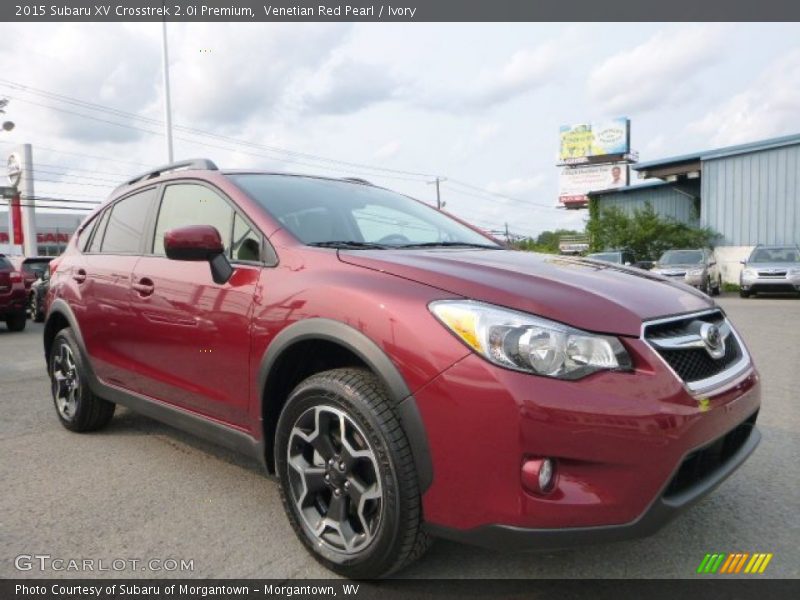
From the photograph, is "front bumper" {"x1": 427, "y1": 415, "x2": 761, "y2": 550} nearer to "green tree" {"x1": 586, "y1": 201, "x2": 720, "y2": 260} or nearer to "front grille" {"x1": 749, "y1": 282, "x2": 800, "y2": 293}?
"front grille" {"x1": 749, "y1": 282, "x2": 800, "y2": 293}

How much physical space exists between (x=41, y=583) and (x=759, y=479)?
3264 millimetres

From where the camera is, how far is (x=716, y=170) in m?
25.0

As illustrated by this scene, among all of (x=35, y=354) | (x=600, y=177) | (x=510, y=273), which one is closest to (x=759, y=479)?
(x=510, y=273)

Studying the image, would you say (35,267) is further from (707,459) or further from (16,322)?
(707,459)

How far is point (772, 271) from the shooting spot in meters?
17.2

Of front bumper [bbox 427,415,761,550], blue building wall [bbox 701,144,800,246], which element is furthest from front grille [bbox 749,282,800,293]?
front bumper [bbox 427,415,761,550]

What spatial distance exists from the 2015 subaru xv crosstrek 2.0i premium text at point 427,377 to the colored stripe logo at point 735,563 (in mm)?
408

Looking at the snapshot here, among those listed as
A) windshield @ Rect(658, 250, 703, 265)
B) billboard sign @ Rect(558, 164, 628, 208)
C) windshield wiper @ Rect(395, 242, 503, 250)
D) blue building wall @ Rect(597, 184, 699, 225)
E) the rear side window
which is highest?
billboard sign @ Rect(558, 164, 628, 208)

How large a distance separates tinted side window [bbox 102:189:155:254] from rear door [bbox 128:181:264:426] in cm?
24

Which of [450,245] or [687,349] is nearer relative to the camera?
[687,349]

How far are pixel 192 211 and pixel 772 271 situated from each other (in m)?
17.8

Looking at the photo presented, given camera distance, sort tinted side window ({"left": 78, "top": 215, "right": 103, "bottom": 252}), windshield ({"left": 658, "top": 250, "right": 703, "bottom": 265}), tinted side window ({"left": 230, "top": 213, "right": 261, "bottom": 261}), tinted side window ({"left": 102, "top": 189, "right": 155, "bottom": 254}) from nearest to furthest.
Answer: tinted side window ({"left": 230, "top": 213, "right": 261, "bottom": 261}), tinted side window ({"left": 102, "top": 189, "right": 155, "bottom": 254}), tinted side window ({"left": 78, "top": 215, "right": 103, "bottom": 252}), windshield ({"left": 658, "top": 250, "right": 703, "bottom": 265})

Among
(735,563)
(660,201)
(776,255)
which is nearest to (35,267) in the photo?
(735,563)

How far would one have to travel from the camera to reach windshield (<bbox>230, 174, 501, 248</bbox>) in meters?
2.94
